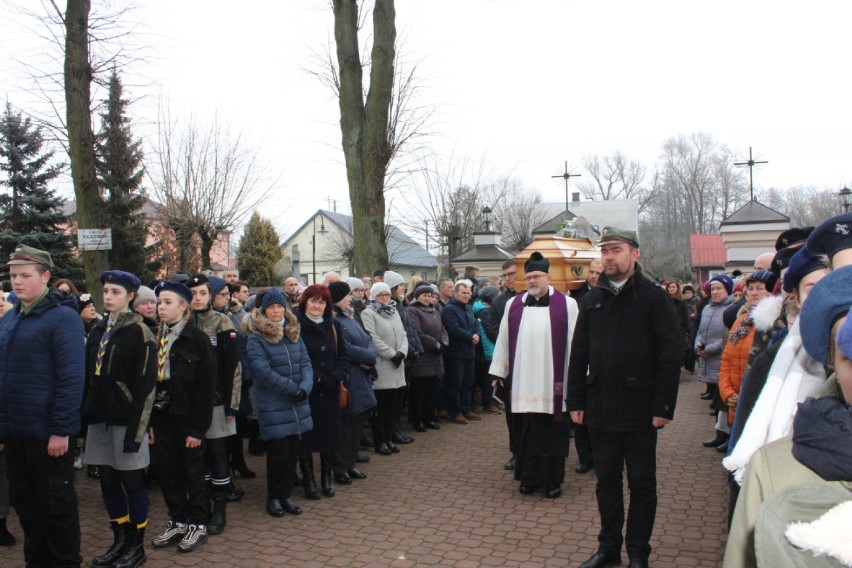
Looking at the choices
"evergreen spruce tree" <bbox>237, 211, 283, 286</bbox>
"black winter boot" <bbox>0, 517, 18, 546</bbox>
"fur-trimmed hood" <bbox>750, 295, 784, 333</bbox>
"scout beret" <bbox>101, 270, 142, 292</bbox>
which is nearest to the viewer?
"fur-trimmed hood" <bbox>750, 295, 784, 333</bbox>

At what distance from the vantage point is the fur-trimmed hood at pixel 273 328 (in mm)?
5840

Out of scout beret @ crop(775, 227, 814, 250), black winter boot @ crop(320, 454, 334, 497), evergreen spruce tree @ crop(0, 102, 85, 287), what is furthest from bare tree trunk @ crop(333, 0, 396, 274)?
evergreen spruce tree @ crop(0, 102, 85, 287)

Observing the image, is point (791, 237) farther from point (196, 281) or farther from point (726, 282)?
point (726, 282)

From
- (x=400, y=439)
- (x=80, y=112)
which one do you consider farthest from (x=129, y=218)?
(x=400, y=439)

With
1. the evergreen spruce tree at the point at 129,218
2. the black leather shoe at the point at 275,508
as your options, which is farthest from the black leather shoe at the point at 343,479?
the evergreen spruce tree at the point at 129,218

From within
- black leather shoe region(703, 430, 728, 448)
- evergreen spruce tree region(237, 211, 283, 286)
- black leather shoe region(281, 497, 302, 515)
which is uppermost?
evergreen spruce tree region(237, 211, 283, 286)

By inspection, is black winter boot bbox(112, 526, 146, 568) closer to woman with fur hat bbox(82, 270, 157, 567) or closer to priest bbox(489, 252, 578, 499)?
woman with fur hat bbox(82, 270, 157, 567)

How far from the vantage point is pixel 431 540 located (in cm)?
526

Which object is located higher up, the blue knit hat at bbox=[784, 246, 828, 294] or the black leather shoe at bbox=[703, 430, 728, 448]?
the blue knit hat at bbox=[784, 246, 828, 294]

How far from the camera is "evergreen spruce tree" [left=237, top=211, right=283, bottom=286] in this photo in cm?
4069

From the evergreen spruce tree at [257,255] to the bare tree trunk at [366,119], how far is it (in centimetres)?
2971

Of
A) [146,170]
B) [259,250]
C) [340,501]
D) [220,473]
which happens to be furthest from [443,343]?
[259,250]

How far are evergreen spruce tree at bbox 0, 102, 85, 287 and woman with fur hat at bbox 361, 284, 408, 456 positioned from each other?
19.1 m

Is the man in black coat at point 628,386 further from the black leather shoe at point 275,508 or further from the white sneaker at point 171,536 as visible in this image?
the white sneaker at point 171,536
